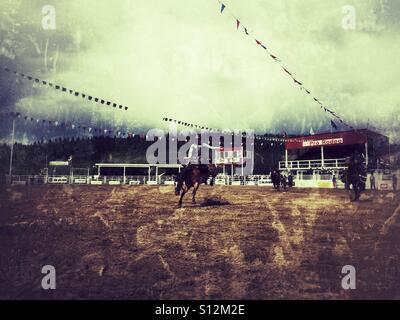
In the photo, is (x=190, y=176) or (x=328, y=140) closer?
(x=190, y=176)

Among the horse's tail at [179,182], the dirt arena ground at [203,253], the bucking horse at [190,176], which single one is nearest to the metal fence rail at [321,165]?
the dirt arena ground at [203,253]

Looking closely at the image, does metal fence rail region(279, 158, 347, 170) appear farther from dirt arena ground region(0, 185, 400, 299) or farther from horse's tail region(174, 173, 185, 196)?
horse's tail region(174, 173, 185, 196)

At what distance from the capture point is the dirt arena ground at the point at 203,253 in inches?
281

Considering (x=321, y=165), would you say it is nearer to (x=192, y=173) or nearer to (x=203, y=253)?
(x=192, y=173)

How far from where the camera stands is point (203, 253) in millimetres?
8758

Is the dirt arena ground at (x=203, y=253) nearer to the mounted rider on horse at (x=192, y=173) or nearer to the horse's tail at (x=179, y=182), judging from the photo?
the horse's tail at (x=179, y=182)

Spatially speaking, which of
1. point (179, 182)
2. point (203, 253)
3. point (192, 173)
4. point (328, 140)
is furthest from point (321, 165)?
point (203, 253)

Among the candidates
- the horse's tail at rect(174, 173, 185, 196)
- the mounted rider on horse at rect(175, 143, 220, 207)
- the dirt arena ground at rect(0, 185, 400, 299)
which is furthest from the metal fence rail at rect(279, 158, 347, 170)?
the horse's tail at rect(174, 173, 185, 196)

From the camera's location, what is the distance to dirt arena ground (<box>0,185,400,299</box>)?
7.12 m

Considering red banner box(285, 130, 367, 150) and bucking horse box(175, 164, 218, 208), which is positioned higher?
red banner box(285, 130, 367, 150)
